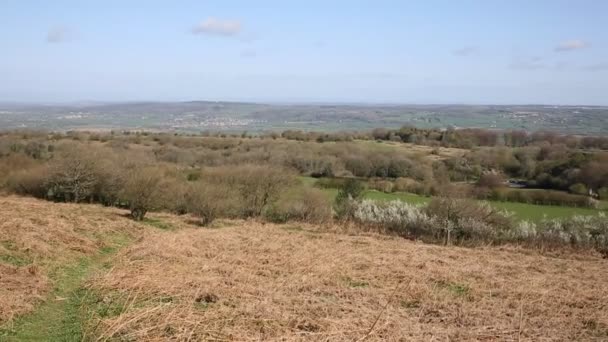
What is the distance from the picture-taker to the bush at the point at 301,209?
97.8ft

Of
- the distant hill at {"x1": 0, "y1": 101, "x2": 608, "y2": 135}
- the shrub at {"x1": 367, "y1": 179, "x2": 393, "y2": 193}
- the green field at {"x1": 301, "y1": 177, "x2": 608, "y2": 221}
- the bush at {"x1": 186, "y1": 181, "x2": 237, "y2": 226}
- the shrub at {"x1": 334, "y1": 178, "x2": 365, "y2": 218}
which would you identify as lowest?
the green field at {"x1": 301, "y1": 177, "x2": 608, "y2": 221}

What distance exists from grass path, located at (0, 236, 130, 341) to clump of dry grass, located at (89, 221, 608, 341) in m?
0.41

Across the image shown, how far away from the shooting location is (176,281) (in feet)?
34.3

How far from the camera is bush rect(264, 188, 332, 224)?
29.8 metres

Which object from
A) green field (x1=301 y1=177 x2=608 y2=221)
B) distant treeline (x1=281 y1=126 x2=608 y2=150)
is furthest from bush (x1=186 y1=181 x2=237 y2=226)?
distant treeline (x1=281 y1=126 x2=608 y2=150)

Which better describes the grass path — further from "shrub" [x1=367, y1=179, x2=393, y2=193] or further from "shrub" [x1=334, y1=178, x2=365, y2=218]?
"shrub" [x1=367, y1=179, x2=393, y2=193]

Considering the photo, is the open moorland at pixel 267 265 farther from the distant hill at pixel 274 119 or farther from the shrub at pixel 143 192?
the distant hill at pixel 274 119

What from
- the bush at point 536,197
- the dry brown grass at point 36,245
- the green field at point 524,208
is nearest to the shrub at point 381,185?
the green field at point 524,208

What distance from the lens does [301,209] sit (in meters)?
30.0

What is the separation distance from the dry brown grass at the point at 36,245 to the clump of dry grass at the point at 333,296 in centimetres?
124

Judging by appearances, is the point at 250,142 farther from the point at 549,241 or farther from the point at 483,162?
the point at 549,241

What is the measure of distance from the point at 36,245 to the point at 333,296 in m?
7.80

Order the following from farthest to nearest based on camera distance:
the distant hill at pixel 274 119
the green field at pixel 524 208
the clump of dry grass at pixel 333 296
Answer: the distant hill at pixel 274 119 → the green field at pixel 524 208 → the clump of dry grass at pixel 333 296

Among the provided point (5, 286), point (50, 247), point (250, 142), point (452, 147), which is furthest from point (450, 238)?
point (452, 147)
